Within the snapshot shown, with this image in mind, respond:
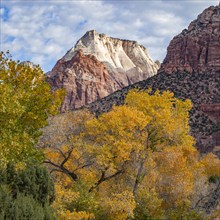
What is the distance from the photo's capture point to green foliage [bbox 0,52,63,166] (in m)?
15.7

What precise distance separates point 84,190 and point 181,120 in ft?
26.0

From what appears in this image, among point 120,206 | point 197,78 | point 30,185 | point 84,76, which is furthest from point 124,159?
point 84,76

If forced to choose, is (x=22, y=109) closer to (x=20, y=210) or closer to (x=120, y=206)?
(x=20, y=210)

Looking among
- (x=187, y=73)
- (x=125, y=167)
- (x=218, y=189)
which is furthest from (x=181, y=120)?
(x=187, y=73)

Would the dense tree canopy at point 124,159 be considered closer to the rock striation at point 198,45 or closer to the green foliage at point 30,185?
the green foliage at point 30,185

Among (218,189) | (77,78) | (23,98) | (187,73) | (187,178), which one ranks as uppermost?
(77,78)

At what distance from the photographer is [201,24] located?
118 meters

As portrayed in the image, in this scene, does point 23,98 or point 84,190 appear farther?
point 84,190

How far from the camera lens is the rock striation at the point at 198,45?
356ft

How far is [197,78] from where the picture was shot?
95188 millimetres

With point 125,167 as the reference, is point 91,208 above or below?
below

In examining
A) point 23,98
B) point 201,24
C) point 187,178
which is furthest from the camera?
point 201,24

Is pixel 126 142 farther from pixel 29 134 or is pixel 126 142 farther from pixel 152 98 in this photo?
pixel 29 134

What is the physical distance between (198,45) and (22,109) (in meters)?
105
